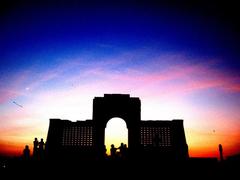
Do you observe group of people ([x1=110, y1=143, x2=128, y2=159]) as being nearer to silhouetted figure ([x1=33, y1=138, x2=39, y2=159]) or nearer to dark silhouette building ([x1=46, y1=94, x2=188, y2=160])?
dark silhouette building ([x1=46, y1=94, x2=188, y2=160])

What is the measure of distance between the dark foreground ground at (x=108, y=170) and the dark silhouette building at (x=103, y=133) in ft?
17.8

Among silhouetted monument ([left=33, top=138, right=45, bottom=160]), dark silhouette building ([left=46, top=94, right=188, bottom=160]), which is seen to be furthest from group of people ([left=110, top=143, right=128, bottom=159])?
silhouetted monument ([left=33, top=138, right=45, bottom=160])

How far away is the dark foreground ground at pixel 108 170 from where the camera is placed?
1014cm

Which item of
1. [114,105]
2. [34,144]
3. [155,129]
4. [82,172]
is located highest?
[114,105]

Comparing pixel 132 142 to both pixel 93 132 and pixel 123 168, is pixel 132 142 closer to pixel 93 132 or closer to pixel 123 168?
pixel 93 132

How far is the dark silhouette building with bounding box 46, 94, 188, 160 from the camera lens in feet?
53.6

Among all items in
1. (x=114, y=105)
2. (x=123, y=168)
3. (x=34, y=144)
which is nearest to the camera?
(x=123, y=168)

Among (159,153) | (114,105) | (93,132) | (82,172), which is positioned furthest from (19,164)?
(159,153)

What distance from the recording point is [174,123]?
56.9ft

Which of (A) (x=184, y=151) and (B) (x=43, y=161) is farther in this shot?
(A) (x=184, y=151)

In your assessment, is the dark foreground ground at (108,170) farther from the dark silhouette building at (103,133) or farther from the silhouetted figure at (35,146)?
the dark silhouette building at (103,133)

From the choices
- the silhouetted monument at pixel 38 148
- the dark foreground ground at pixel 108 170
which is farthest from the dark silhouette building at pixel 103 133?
the dark foreground ground at pixel 108 170

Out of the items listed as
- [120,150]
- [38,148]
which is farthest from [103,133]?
[38,148]

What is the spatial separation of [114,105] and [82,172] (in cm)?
763
